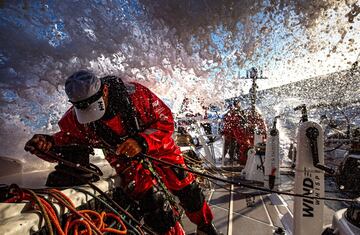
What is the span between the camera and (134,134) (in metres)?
2.48

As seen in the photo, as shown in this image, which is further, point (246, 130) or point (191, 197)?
point (246, 130)

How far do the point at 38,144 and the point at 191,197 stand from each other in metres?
1.71

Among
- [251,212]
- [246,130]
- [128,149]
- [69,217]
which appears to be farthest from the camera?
[246,130]

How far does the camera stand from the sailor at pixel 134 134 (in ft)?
7.84

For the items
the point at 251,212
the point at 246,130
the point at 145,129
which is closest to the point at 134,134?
the point at 145,129

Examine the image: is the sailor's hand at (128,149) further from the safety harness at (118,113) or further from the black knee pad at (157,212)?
the black knee pad at (157,212)

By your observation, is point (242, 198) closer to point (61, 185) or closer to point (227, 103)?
point (61, 185)

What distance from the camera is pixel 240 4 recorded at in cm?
297

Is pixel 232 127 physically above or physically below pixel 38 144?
above

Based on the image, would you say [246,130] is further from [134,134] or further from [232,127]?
[134,134]

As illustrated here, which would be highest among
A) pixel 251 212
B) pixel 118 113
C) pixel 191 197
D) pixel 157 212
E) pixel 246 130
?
pixel 246 130

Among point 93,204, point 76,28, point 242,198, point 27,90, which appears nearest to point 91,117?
point 93,204

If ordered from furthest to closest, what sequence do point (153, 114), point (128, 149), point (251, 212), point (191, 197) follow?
point (251, 212) < point (191, 197) < point (153, 114) < point (128, 149)

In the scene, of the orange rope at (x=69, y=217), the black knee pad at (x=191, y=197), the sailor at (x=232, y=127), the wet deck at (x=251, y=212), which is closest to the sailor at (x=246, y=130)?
the sailor at (x=232, y=127)
